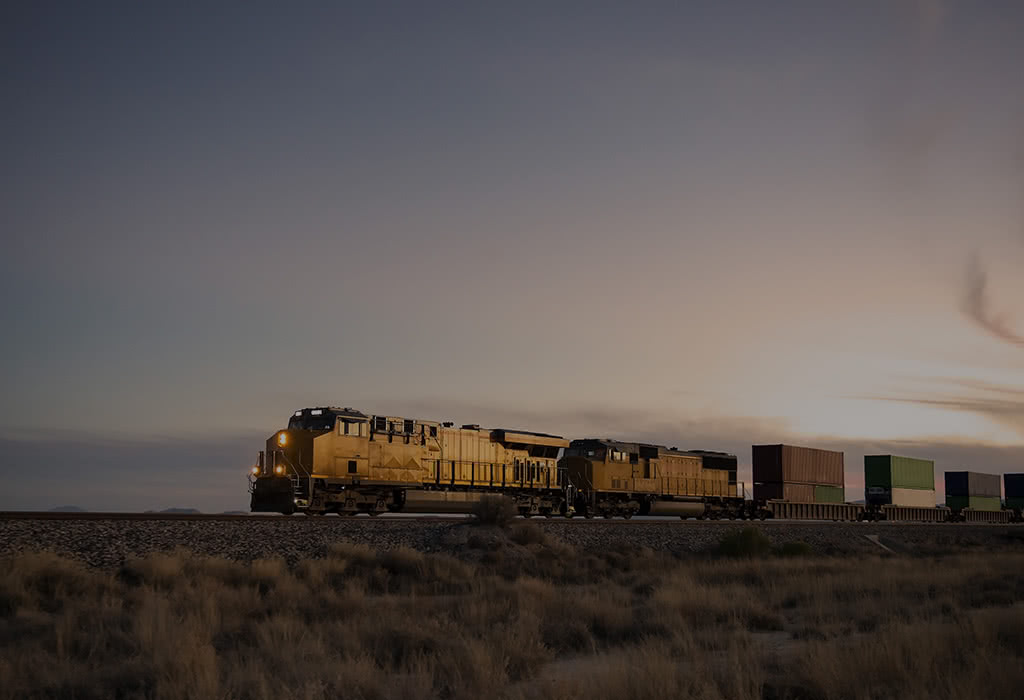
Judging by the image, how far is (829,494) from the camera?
54562 millimetres

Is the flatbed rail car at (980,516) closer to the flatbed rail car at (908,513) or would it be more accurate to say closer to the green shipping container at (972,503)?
the green shipping container at (972,503)

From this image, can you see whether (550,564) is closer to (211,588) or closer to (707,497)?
(211,588)

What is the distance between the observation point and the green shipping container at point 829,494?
5309 cm

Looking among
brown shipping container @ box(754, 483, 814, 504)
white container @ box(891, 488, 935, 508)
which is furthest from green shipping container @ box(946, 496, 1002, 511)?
brown shipping container @ box(754, 483, 814, 504)

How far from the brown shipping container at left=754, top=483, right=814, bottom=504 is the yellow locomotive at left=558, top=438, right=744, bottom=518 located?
2.84 metres

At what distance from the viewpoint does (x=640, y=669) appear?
8.77 m

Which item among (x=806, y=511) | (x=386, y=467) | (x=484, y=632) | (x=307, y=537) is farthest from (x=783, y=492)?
(x=484, y=632)

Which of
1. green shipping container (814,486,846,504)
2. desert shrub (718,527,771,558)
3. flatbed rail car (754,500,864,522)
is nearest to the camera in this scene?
desert shrub (718,527,771,558)

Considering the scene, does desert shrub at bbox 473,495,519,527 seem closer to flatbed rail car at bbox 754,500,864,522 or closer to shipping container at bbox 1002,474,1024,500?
flatbed rail car at bbox 754,500,864,522

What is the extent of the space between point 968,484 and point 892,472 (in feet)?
40.6

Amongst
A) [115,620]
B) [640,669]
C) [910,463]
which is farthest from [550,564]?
[910,463]

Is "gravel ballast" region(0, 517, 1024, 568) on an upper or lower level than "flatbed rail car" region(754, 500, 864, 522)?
upper

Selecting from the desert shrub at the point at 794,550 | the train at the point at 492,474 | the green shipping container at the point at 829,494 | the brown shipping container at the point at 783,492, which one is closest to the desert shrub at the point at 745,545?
the desert shrub at the point at 794,550

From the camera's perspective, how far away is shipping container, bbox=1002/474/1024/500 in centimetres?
→ 6925
